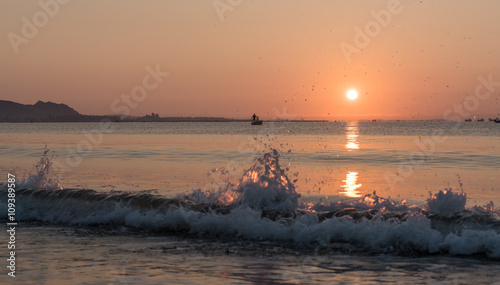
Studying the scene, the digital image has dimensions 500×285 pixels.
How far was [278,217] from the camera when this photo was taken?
1647 centimetres

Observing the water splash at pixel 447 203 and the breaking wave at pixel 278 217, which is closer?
the breaking wave at pixel 278 217

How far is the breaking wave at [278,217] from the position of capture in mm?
13633

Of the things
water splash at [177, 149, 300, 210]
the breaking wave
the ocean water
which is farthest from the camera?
water splash at [177, 149, 300, 210]

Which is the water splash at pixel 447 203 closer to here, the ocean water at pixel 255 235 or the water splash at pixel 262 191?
the ocean water at pixel 255 235

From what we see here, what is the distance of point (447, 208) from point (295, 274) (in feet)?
24.8

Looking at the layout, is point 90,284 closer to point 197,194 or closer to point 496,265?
point 496,265

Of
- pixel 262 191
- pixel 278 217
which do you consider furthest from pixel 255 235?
pixel 262 191

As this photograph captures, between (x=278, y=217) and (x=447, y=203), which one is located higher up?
(x=447, y=203)

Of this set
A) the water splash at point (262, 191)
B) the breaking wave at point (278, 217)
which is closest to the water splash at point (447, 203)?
the breaking wave at point (278, 217)

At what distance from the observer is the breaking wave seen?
13633 mm

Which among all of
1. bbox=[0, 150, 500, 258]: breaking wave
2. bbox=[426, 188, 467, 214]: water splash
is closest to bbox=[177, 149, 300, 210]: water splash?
bbox=[0, 150, 500, 258]: breaking wave

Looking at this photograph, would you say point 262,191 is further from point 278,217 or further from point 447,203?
point 447,203

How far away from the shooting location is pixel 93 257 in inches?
496

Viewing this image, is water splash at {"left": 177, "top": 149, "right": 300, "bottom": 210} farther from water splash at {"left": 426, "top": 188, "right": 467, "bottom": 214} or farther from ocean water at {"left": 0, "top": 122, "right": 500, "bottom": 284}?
water splash at {"left": 426, "top": 188, "right": 467, "bottom": 214}
